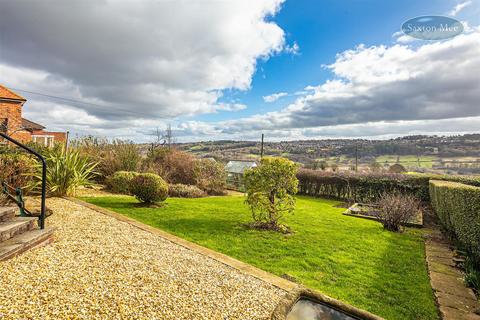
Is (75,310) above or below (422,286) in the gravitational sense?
above

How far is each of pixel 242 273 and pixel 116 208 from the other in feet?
17.7

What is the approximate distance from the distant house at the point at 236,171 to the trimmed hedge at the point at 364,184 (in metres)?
3.61

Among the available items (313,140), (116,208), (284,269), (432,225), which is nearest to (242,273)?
(284,269)

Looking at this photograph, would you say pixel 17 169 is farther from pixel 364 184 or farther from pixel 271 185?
pixel 364 184

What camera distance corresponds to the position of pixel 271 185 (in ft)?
21.5

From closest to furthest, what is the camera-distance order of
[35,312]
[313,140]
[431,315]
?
[35,312] < [431,315] < [313,140]

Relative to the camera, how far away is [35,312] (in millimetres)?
2084

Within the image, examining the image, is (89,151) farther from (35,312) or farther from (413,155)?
(413,155)

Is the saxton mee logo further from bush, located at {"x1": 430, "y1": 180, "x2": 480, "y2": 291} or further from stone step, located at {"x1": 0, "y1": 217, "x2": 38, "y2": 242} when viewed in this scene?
stone step, located at {"x1": 0, "y1": 217, "x2": 38, "y2": 242}

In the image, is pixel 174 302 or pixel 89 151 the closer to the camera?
pixel 174 302

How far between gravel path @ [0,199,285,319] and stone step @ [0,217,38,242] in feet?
1.29

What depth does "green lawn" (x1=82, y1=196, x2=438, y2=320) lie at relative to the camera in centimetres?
359

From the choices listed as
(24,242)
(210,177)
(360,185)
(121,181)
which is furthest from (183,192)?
(360,185)

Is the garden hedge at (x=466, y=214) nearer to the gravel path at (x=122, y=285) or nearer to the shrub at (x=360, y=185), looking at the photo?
the gravel path at (x=122, y=285)
